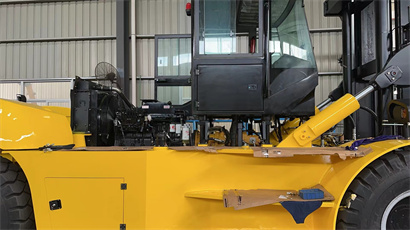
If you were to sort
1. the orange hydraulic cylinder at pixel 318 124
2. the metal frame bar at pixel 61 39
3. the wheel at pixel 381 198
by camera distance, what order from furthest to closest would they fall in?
the metal frame bar at pixel 61 39, the orange hydraulic cylinder at pixel 318 124, the wheel at pixel 381 198

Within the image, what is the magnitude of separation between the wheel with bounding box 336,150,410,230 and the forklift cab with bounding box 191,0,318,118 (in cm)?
75

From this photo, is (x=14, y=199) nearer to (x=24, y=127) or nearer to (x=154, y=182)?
(x=24, y=127)

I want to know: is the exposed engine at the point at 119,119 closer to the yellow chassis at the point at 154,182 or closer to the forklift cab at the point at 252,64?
the yellow chassis at the point at 154,182

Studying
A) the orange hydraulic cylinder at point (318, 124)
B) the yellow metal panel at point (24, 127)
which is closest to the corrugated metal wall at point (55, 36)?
the yellow metal panel at point (24, 127)

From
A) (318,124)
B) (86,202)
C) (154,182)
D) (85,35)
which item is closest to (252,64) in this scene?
(318,124)

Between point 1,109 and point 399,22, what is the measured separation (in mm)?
4148

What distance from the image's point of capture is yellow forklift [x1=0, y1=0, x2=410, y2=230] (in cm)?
209

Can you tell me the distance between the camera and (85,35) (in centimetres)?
910

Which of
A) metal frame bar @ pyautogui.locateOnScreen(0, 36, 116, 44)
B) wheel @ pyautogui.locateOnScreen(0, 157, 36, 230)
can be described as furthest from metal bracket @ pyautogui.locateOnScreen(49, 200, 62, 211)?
metal frame bar @ pyautogui.locateOnScreen(0, 36, 116, 44)

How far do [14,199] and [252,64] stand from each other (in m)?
2.49

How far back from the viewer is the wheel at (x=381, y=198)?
6.77 ft

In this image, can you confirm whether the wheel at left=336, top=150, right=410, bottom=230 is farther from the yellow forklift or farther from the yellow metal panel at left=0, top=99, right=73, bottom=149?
the yellow metal panel at left=0, top=99, right=73, bottom=149

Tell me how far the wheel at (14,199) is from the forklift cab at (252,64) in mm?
1772

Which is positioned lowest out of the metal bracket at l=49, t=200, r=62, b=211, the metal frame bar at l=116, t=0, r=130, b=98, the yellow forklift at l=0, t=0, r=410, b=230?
the metal bracket at l=49, t=200, r=62, b=211
